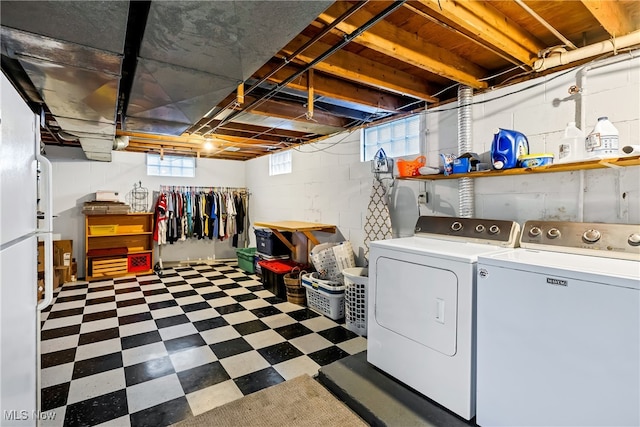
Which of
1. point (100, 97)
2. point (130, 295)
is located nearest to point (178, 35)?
point (100, 97)

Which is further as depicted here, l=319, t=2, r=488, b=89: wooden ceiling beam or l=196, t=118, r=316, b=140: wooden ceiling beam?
l=196, t=118, r=316, b=140: wooden ceiling beam

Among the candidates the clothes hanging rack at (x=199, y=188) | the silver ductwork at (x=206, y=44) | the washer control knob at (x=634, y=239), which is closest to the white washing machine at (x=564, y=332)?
the washer control knob at (x=634, y=239)

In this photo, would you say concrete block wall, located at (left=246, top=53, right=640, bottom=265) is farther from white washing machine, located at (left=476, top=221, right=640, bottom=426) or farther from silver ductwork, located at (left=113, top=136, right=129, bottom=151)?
silver ductwork, located at (left=113, top=136, right=129, bottom=151)

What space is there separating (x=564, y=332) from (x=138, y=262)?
5.71 m

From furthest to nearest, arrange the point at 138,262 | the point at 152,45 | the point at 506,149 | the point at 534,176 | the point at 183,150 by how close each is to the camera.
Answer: the point at 183,150 < the point at 138,262 < the point at 534,176 < the point at 506,149 < the point at 152,45

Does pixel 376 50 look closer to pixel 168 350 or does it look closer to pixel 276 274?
pixel 168 350

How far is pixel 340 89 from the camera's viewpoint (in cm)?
282

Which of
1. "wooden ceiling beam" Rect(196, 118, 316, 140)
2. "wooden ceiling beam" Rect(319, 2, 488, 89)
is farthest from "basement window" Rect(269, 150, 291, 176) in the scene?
"wooden ceiling beam" Rect(319, 2, 488, 89)

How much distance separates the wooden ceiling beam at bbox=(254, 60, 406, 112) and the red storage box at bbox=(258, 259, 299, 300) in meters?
2.30

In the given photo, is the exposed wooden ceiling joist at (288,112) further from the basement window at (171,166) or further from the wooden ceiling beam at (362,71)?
the basement window at (171,166)

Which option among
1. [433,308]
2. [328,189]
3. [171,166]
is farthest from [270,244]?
[433,308]

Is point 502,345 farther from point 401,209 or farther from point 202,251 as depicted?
point 202,251

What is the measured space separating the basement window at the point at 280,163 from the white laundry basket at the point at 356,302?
8.87ft

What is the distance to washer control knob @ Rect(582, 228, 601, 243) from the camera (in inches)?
65.3
